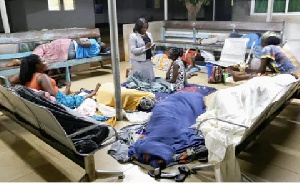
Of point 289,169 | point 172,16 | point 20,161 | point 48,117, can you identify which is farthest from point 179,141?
point 172,16

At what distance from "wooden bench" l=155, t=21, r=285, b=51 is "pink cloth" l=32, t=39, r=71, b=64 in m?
3.12

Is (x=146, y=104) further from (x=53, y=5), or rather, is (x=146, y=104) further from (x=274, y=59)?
(x=53, y=5)

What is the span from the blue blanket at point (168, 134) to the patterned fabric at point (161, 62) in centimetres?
353

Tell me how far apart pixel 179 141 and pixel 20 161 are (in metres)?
1.69

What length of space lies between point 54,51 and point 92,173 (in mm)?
4064

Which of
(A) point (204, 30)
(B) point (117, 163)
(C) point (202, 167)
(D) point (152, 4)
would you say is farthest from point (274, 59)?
(D) point (152, 4)

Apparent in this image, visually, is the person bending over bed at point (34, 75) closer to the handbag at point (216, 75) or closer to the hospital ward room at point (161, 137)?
the hospital ward room at point (161, 137)

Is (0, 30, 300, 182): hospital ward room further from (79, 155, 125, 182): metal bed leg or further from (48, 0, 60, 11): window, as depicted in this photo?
(48, 0, 60, 11): window

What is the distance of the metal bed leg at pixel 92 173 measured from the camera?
6.84ft

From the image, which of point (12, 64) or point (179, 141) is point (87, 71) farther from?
point (179, 141)

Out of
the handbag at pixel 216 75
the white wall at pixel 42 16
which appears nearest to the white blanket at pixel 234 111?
the handbag at pixel 216 75

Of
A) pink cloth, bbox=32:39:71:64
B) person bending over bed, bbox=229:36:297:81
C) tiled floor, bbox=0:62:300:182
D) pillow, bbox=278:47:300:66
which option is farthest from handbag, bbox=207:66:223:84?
pink cloth, bbox=32:39:71:64

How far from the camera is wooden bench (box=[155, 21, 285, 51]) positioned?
6.52 m

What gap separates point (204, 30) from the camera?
7766 mm
